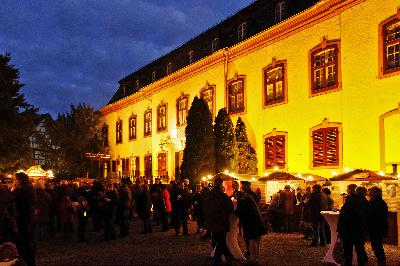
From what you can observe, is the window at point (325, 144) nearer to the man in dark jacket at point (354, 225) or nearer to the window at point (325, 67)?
the window at point (325, 67)

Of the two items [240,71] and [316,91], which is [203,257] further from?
[240,71]

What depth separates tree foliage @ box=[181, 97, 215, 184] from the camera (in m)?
24.6

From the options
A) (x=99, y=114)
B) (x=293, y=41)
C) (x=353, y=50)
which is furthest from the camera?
(x=99, y=114)

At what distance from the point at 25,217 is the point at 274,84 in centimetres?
1514

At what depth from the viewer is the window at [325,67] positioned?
20.0 meters

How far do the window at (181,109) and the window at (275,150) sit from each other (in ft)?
27.4

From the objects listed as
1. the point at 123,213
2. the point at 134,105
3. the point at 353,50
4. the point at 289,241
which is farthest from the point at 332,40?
the point at 134,105

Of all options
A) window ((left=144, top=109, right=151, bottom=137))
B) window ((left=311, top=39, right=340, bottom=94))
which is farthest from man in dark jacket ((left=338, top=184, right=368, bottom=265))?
window ((left=144, top=109, right=151, bottom=137))

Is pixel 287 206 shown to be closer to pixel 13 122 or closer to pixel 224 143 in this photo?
pixel 224 143

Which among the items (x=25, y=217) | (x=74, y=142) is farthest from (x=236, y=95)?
(x=25, y=217)

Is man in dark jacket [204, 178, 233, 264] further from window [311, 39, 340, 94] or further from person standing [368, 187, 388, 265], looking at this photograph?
window [311, 39, 340, 94]

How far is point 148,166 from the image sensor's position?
3581cm

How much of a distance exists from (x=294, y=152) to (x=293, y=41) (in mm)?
4681

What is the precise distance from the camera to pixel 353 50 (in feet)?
63.1
